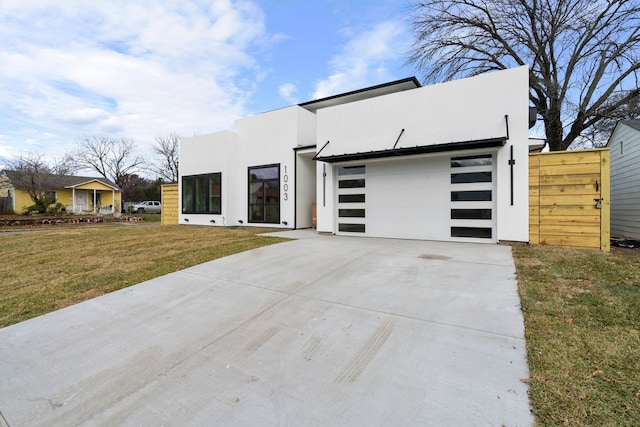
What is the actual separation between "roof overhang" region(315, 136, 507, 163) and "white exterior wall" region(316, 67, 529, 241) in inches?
12.5

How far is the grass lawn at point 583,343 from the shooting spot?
5.56ft

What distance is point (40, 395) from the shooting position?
7.07 feet

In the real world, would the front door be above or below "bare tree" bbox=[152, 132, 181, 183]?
below

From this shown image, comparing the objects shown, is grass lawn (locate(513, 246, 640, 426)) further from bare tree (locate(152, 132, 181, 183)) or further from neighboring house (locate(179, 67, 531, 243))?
bare tree (locate(152, 132, 181, 183))

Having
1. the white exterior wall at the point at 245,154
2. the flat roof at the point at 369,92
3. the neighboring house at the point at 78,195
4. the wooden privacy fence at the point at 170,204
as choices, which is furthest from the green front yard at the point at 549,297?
the neighboring house at the point at 78,195

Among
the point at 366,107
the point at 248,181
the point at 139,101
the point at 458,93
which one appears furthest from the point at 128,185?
the point at 458,93

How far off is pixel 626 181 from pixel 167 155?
37.7 m

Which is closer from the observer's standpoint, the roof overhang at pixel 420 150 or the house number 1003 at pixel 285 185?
the roof overhang at pixel 420 150

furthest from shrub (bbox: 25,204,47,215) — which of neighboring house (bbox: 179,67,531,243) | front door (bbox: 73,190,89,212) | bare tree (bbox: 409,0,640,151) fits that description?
bare tree (bbox: 409,0,640,151)

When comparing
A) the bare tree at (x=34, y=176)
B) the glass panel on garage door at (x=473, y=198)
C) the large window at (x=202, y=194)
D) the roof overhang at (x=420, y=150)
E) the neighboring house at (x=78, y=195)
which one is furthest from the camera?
the neighboring house at (x=78, y=195)

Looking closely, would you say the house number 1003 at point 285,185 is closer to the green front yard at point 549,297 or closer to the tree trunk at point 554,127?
the green front yard at point 549,297

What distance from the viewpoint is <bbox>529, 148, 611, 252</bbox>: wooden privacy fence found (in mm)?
6141

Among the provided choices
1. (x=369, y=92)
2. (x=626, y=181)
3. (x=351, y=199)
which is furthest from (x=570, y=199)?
(x=369, y=92)

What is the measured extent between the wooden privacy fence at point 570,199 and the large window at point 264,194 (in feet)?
27.3
